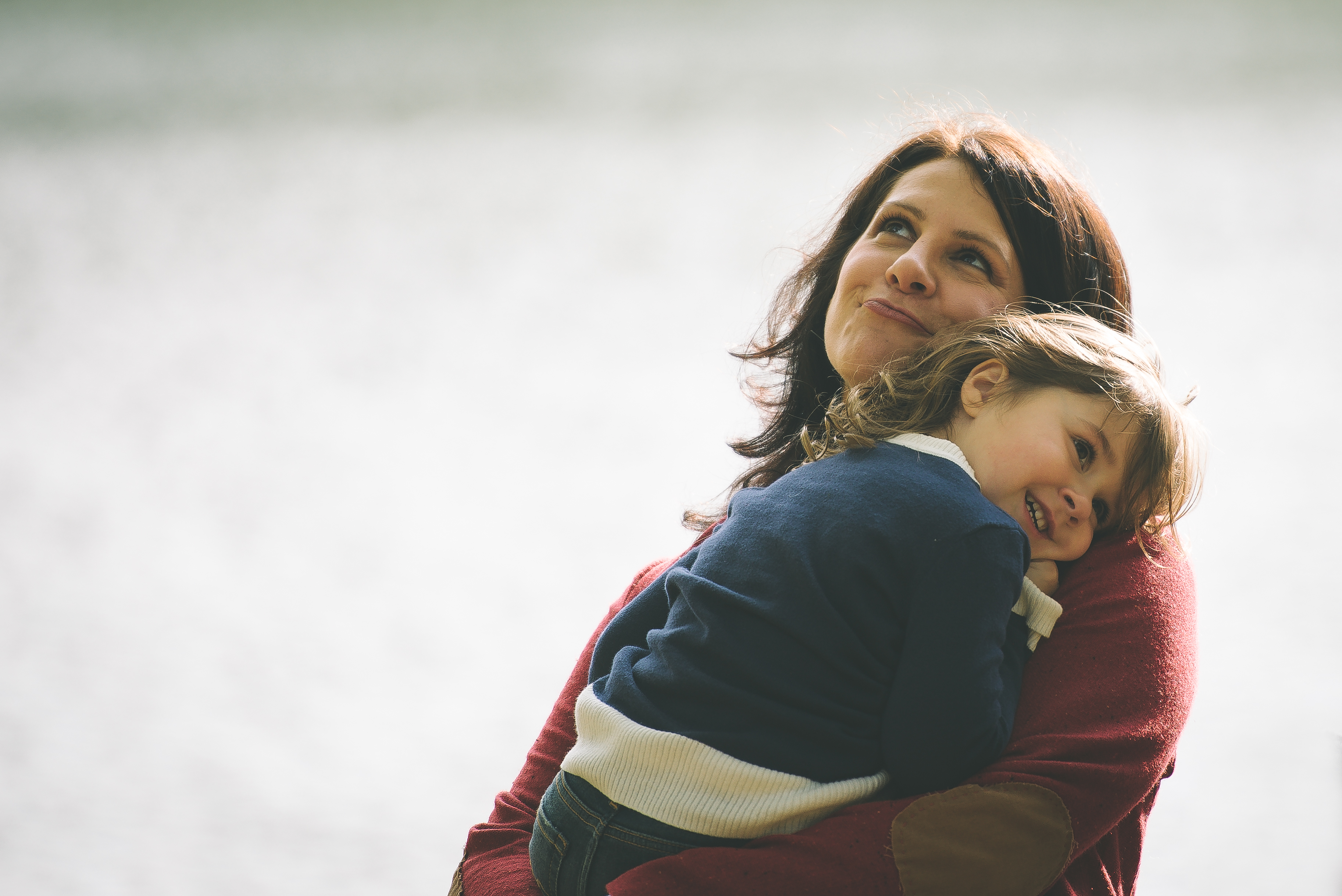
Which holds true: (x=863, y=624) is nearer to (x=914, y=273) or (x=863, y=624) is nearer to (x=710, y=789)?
(x=710, y=789)

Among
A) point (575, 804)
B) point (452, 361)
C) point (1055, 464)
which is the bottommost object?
point (575, 804)

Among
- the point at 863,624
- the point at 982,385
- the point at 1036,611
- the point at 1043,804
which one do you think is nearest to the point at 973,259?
the point at 982,385

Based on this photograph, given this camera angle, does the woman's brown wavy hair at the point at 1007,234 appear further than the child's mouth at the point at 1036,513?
Yes

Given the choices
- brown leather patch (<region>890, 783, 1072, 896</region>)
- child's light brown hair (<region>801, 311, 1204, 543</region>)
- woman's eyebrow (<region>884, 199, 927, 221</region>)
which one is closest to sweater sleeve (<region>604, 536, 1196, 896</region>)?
brown leather patch (<region>890, 783, 1072, 896</region>)

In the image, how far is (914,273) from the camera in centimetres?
123

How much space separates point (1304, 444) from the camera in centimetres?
257

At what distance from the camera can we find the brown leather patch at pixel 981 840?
32.8 inches

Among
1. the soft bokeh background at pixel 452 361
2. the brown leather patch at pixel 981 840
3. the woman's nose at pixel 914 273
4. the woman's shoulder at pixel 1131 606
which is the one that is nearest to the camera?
the brown leather patch at pixel 981 840

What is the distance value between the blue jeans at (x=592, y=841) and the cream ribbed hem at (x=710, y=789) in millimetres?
12

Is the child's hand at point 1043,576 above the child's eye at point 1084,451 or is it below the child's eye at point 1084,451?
below

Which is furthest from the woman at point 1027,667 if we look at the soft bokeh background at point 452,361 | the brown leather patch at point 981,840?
the soft bokeh background at point 452,361

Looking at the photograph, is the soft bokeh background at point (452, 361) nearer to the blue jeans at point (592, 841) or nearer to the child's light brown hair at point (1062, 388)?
the child's light brown hair at point (1062, 388)

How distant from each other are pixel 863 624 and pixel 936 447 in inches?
8.8

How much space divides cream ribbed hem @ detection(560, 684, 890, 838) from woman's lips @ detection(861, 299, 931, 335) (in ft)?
1.88
